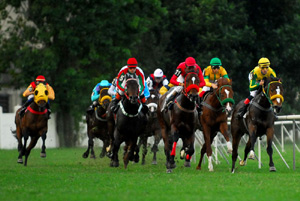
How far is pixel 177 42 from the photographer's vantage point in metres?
41.8

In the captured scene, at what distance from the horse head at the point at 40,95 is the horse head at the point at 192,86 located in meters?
5.44

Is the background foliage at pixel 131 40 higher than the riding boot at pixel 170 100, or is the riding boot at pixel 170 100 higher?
the background foliage at pixel 131 40

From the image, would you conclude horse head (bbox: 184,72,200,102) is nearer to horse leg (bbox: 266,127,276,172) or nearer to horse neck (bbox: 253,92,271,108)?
horse neck (bbox: 253,92,271,108)

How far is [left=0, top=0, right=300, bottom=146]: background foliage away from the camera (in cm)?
3597

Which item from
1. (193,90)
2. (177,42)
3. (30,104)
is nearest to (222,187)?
(193,90)

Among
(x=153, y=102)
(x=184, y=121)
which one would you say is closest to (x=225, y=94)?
(x=184, y=121)

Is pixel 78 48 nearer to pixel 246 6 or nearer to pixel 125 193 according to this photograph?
pixel 246 6

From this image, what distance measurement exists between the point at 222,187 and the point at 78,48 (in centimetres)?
2440

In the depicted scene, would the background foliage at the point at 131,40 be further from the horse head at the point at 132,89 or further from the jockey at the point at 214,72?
the horse head at the point at 132,89

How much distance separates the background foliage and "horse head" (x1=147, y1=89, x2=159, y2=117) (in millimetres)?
15024

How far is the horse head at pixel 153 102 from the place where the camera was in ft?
65.8

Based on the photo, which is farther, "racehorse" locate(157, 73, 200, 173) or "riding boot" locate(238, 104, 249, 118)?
"riding boot" locate(238, 104, 249, 118)

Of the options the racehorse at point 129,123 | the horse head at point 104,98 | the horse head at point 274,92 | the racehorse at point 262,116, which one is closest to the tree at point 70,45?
the horse head at point 104,98

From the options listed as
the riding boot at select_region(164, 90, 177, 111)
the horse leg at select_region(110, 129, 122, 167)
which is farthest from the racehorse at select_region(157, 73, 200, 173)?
the horse leg at select_region(110, 129, 122, 167)
